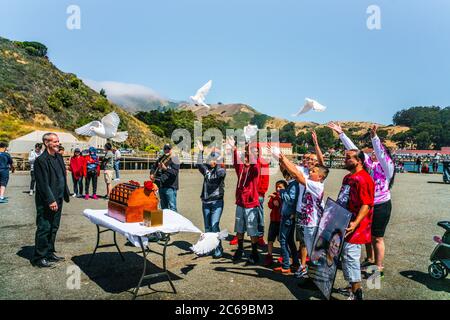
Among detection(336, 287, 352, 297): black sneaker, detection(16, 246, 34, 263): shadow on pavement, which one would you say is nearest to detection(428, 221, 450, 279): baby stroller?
detection(336, 287, 352, 297): black sneaker

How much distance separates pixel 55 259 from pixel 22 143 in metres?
33.3

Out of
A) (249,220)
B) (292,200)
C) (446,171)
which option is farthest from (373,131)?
(446,171)

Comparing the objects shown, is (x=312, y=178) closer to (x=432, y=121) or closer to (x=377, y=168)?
(x=377, y=168)

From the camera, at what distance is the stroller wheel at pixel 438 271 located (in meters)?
5.37

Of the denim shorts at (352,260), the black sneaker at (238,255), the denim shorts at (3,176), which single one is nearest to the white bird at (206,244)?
the black sneaker at (238,255)

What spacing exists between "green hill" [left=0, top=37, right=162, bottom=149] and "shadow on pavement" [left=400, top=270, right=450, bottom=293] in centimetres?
4590

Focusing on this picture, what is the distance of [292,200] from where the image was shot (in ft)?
18.2

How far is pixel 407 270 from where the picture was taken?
5887 mm

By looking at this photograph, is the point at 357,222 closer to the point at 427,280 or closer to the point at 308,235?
the point at 308,235

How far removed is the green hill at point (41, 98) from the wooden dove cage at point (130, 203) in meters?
43.2

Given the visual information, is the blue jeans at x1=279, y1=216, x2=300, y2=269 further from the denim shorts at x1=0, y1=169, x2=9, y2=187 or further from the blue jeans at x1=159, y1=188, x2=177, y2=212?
the denim shorts at x1=0, y1=169, x2=9, y2=187

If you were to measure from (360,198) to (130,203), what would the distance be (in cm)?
310

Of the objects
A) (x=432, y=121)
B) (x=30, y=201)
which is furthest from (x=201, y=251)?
(x=432, y=121)

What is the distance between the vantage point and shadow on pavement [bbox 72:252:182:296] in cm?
502
